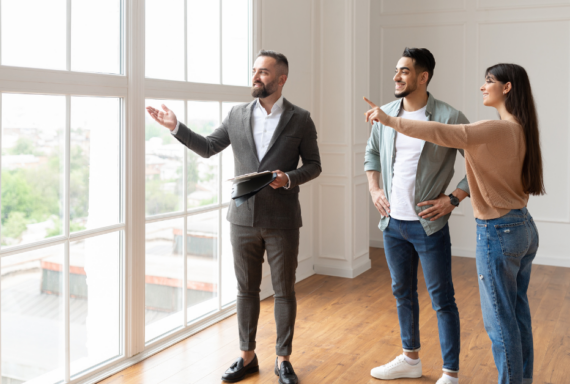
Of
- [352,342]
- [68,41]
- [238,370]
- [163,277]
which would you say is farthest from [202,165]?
[352,342]

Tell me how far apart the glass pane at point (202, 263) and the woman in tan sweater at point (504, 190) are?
5.50ft

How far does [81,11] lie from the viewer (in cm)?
262

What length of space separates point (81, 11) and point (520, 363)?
247 cm

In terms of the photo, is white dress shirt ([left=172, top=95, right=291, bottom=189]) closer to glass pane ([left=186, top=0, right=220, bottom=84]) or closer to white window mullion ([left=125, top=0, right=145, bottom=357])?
white window mullion ([left=125, top=0, right=145, bottom=357])

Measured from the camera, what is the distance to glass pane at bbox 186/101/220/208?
345cm

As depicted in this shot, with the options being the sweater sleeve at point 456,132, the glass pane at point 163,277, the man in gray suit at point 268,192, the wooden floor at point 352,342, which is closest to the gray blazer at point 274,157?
the man in gray suit at point 268,192

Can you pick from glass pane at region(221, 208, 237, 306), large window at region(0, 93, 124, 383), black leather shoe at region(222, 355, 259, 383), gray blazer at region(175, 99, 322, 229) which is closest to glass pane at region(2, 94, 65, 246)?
large window at region(0, 93, 124, 383)

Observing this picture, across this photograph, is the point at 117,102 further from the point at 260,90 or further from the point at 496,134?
the point at 496,134

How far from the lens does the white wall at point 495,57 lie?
5.42 metres

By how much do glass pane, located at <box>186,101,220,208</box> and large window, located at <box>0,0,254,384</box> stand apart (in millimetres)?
11

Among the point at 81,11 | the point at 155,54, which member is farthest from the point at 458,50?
the point at 81,11

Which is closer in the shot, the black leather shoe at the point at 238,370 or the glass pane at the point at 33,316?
the glass pane at the point at 33,316

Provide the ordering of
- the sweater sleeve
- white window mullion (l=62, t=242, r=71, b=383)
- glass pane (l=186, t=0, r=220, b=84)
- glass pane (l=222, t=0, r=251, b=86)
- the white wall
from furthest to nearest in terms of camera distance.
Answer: the white wall < glass pane (l=222, t=0, r=251, b=86) < glass pane (l=186, t=0, r=220, b=84) < white window mullion (l=62, t=242, r=71, b=383) < the sweater sleeve

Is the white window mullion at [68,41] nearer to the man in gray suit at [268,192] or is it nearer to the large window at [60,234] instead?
the large window at [60,234]
